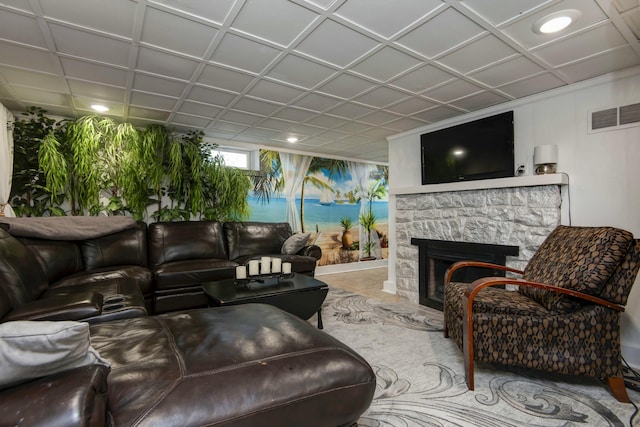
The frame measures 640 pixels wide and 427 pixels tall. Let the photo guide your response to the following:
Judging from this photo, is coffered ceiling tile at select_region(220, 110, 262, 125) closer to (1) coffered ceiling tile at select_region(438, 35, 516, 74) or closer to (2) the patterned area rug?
(1) coffered ceiling tile at select_region(438, 35, 516, 74)

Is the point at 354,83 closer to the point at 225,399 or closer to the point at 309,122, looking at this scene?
the point at 309,122

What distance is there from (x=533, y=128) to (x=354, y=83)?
72.7 inches

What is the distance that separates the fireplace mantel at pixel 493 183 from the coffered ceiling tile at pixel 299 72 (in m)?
1.90

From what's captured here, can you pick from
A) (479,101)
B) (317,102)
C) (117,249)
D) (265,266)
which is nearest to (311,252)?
(265,266)

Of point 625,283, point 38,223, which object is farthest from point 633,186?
point 38,223

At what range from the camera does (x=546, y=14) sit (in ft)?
5.62

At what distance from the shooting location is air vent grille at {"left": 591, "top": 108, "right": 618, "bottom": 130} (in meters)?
2.41

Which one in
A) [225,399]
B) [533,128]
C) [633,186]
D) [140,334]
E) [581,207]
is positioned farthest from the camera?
[533,128]

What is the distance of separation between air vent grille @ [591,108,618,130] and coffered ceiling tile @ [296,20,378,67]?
2.04 metres

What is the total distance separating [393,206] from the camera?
14.0ft

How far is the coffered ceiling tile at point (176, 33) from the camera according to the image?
69.5 inches

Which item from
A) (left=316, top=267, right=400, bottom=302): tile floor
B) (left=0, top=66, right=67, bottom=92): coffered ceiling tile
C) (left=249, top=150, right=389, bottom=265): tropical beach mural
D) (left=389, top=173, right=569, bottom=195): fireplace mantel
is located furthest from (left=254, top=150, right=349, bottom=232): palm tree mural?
(left=0, top=66, right=67, bottom=92): coffered ceiling tile

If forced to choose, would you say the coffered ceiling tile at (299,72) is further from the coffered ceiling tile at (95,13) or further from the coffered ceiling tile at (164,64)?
the coffered ceiling tile at (95,13)

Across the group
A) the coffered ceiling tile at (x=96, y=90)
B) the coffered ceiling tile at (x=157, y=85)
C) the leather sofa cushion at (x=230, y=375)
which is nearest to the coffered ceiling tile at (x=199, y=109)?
the coffered ceiling tile at (x=157, y=85)
